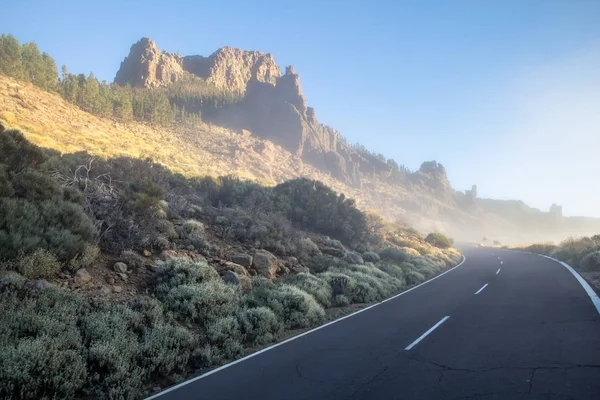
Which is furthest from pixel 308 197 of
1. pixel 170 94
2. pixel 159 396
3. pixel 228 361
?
pixel 170 94

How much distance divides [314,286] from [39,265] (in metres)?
8.14

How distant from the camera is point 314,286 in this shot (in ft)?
Answer: 42.1

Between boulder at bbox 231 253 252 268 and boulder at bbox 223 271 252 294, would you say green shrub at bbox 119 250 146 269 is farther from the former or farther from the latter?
boulder at bbox 231 253 252 268

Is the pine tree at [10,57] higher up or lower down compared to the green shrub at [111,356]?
higher up

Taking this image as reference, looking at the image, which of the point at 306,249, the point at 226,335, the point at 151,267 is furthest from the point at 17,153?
the point at 306,249

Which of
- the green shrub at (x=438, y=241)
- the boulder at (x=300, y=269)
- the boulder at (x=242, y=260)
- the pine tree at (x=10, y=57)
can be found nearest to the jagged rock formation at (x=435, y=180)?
the green shrub at (x=438, y=241)

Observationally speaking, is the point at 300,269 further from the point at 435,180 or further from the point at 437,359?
the point at 435,180

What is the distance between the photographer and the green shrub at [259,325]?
8.62 m

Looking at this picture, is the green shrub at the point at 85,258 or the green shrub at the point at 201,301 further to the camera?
the green shrub at the point at 201,301

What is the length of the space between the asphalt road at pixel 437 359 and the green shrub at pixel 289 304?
36.4 inches

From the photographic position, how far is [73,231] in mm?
9078

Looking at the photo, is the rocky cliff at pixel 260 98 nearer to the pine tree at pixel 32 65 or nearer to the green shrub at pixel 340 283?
the pine tree at pixel 32 65

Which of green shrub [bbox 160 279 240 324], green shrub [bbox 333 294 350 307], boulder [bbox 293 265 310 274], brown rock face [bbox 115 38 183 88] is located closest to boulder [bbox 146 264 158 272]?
green shrub [bbox 160 279 240 324]

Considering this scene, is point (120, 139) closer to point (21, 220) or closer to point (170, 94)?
point (21, 220)
